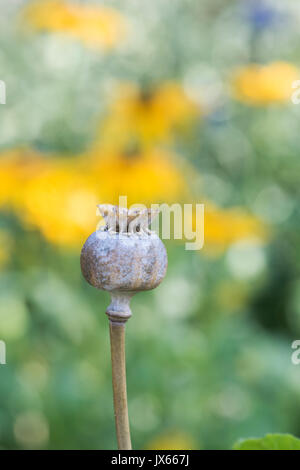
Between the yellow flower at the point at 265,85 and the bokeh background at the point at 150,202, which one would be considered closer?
the bokeh background at the point at 150,202

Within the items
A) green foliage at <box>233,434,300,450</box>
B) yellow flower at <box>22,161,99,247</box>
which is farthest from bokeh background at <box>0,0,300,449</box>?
green foliage at <box>233,434,300,450</box>

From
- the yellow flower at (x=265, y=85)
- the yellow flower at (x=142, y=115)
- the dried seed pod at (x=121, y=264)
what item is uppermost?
the yellow flower at (x=265, y=85)

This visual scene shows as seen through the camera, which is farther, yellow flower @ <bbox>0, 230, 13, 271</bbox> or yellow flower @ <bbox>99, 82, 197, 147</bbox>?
yellow flower @ <bbox>99, 82, 197, 147</bbox>

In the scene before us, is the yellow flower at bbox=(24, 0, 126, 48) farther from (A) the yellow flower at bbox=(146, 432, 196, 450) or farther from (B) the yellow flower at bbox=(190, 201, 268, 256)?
(A) the yellow flower at bbox=(146, 432, 196, 450)

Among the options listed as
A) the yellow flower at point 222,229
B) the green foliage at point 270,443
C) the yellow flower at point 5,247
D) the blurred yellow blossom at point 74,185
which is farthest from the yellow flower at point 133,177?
the green foliage at point 270,443

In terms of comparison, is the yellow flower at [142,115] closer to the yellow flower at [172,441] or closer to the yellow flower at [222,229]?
the yellow flower at [222,229]

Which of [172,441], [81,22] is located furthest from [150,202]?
[81,22]

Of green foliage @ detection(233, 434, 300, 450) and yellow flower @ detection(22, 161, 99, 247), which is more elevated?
yellow flower @ detection(22, 161, 99, 247)

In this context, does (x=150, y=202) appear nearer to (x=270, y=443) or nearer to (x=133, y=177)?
(x=133, y=177)
